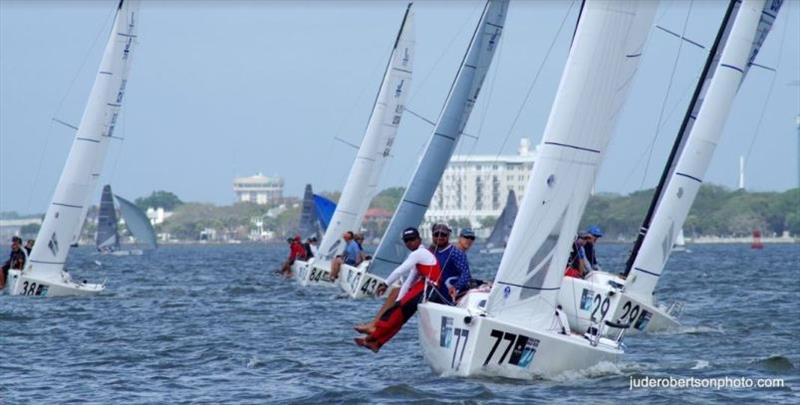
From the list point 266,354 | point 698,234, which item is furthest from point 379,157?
point 698,234

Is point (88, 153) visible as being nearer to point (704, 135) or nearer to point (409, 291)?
point (704, 135)

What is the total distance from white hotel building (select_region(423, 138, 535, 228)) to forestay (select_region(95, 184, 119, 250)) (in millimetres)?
76470

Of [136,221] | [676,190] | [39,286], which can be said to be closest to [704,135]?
[676,190]

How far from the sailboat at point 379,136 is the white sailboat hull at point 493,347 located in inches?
795

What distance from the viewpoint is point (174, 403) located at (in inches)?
492

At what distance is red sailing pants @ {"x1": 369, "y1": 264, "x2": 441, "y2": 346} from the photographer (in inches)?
532

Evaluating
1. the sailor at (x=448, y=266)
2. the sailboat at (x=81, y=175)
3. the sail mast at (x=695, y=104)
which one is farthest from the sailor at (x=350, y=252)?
the sailor at (x=448, y=266)

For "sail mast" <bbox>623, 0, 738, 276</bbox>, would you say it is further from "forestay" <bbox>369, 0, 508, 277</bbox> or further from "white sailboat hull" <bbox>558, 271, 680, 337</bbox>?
"forestay" <bbox>369, 0, 508, 277</bbox>

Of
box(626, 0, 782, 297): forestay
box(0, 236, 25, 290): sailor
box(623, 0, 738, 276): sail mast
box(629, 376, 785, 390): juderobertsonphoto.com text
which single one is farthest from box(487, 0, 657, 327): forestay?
box(0, 236, 25, 290): sailor

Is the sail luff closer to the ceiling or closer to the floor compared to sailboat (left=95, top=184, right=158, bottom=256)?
closer to the ceiling

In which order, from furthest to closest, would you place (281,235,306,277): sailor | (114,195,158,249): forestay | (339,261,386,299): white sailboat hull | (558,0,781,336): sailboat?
(114,195,158,249): forestay
(281,235,306,277): sailor
(339,261,386,299): white sailboat hull
(558,0,781,336): sailboat

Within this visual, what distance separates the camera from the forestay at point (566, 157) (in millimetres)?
13180

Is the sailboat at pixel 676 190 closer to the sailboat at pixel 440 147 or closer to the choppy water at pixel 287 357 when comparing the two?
the choppy water at pixel 287 357

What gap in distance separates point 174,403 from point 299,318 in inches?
386
